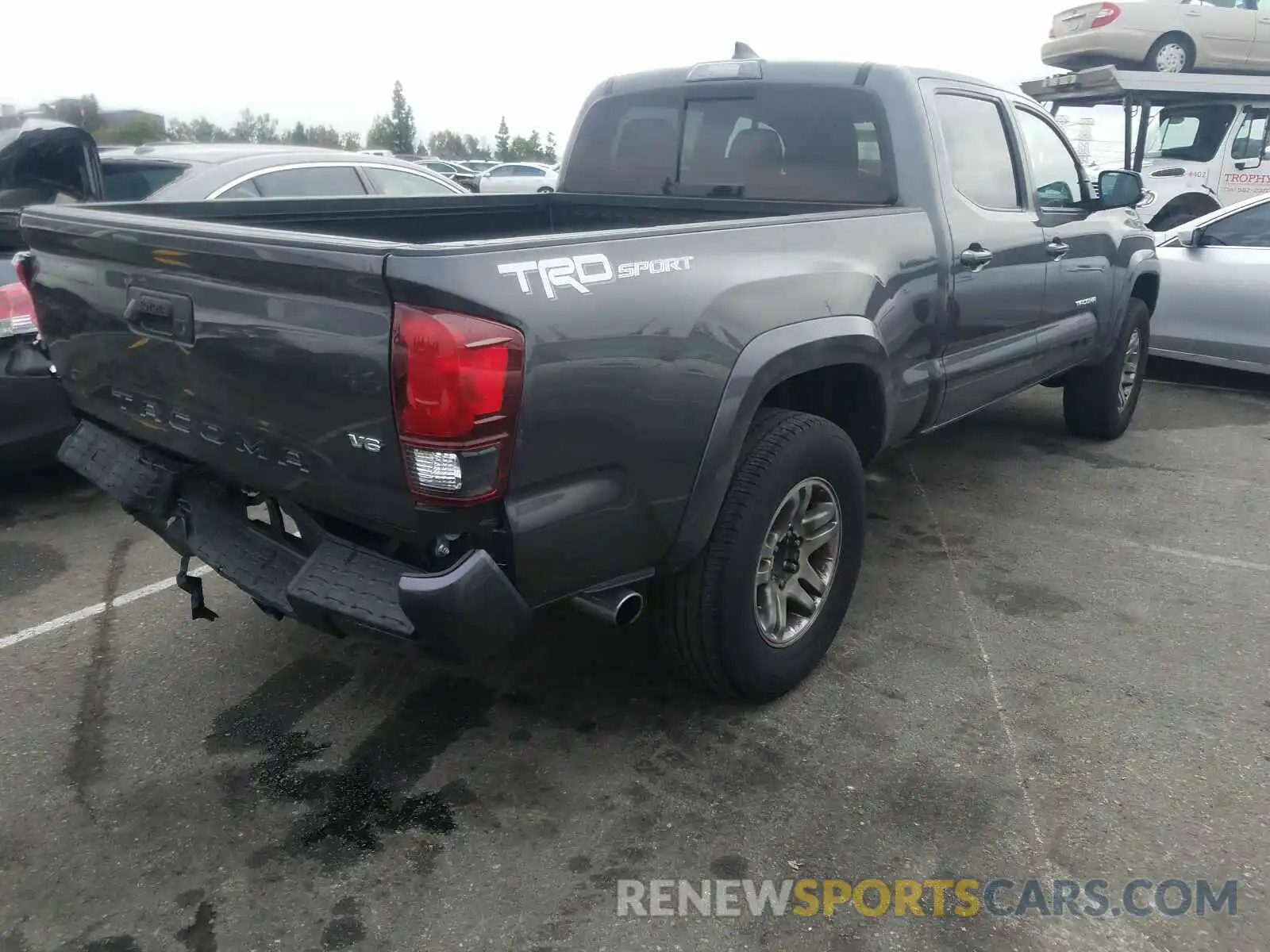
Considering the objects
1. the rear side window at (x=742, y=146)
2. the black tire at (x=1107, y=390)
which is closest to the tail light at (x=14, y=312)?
the rear side window at (x=742, y=146)

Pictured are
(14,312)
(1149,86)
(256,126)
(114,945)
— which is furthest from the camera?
(256,126)

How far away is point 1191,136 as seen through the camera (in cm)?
1216

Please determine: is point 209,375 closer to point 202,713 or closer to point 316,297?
point 316,297

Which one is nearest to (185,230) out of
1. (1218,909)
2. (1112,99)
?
(1218,909)

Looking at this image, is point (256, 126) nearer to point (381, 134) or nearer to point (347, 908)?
point (381, 134)

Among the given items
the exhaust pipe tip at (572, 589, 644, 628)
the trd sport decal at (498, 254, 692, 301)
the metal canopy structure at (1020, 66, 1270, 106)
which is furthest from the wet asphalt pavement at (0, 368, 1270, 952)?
the metal canopy structure at (1020, 66, 1270, 106)

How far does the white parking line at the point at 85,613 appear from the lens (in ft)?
11.7

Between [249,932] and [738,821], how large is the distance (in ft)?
3.89

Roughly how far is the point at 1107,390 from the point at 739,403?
12.7ft

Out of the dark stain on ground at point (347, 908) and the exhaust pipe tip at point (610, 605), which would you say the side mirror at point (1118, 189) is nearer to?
the exhaust pipe tip at point (610, 605)

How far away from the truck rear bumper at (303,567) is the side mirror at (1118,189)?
4216mm

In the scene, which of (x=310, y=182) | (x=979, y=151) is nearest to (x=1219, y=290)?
(x=979, y=151)

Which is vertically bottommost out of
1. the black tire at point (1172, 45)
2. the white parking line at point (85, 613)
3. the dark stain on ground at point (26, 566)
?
the white parking line at point (85, 613)

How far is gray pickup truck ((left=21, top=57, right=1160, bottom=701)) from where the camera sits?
214 centimetres
